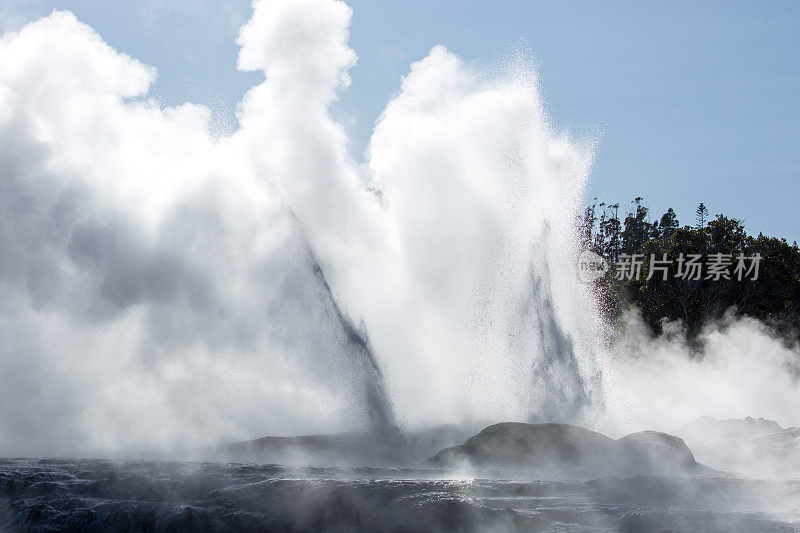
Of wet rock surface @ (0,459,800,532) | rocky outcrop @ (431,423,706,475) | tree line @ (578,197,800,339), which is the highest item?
tree line @ (578,197,800,339)

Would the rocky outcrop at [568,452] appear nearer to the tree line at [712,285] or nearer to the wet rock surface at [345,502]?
the wet rock surface at [345,502]

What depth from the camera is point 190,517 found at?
11.2 m

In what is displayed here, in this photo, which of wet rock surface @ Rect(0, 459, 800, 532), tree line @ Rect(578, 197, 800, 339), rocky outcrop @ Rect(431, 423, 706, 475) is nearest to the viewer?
wet rock surface @ Rect(0, 459, 800, 532)

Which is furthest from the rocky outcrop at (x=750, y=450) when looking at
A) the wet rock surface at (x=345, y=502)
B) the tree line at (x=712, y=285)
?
the tree line at (x=712, y=285)

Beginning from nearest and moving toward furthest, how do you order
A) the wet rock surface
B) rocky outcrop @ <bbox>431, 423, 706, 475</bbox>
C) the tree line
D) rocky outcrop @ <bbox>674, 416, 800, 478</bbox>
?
1. the wet rock surface
2. rocky outcrop @ <bbox>431, 423, 706, 475</bbox>
3. rocky outcrop @ <bbox>674, 416, 800, 478</bbox>
4. the tree line

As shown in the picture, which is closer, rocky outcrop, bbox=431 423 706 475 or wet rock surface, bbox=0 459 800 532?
wet rock surface, bbox=0 459 800 532

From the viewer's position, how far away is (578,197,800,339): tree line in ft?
146

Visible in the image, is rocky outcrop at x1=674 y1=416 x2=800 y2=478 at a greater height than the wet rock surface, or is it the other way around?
rocky outcrop at x1=674 y1=416 x2=800 y2=478

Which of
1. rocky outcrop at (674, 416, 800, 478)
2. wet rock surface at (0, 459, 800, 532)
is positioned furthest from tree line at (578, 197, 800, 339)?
wet rock surface at (0, 459, 800, 532)

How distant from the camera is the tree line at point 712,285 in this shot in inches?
1748

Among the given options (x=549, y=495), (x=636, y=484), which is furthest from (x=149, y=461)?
(x=636, y=484)

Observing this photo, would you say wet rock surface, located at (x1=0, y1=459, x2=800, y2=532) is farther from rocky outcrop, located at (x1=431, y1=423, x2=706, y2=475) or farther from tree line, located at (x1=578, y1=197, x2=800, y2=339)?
tree line, located at (x1=578, y1=197, x2=800, y2=339)

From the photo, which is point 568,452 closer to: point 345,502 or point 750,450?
point 750,450

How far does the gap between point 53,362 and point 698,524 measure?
59.0 feet
